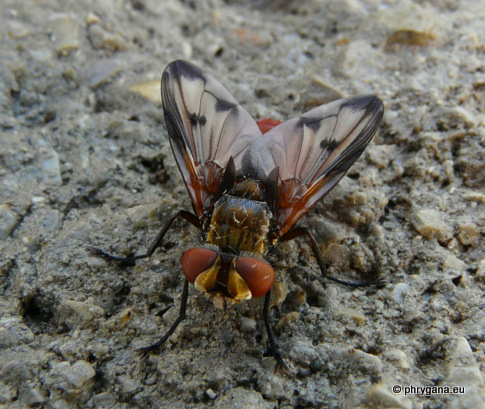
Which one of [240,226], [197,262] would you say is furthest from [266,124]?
[197,262]

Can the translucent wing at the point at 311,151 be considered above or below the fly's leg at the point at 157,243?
above

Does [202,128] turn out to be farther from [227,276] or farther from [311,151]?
[227,276]

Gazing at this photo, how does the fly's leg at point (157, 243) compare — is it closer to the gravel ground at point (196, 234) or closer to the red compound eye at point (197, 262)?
the gravel ground at point (196, 234)

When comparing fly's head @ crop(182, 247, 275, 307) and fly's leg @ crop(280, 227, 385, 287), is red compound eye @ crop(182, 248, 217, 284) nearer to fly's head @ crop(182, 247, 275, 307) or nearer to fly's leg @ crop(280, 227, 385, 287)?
fly's head @ crop(182, 247, 275, 307)

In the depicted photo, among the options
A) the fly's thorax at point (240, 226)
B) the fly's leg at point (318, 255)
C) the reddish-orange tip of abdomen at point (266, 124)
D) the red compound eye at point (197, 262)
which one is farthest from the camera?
the reddish-orange tip of abdomen at point (266, 124)

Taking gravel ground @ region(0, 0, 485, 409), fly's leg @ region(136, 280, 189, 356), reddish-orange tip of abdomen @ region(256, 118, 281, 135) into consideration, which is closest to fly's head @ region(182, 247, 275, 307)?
fly's leg @ region(136, 280, 189, 356)

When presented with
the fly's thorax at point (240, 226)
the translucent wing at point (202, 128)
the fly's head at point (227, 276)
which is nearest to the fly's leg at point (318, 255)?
the fly's thorax at point (240, 226)
